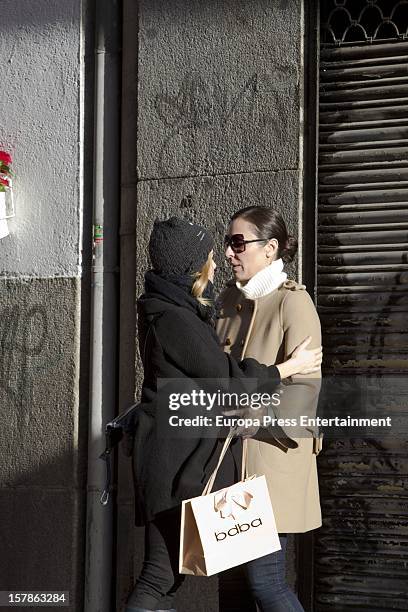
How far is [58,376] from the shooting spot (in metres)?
5.81

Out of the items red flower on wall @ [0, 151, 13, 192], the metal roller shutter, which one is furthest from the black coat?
red flower on wall @ [0, 151, 13, 192]

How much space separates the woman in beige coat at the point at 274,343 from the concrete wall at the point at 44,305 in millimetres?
1761

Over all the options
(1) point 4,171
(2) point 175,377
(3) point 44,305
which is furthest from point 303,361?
(1) point 4,171

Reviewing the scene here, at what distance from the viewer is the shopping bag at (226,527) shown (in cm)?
361

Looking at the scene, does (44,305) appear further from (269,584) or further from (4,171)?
(269,584)

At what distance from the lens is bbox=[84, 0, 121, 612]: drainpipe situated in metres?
5.66

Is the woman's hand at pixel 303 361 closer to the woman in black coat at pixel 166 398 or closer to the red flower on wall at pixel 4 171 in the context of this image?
the woman in black coat at pixel 166 398

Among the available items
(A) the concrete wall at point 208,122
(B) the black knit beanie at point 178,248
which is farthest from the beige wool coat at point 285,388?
(A) the concrete wall at point 208,122

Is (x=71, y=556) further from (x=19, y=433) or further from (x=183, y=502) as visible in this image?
(x=183, y=502)

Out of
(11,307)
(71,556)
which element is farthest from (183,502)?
(11,307)

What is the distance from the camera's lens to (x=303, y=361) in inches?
154

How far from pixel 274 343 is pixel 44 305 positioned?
2182 millimetres

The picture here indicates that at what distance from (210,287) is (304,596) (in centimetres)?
213

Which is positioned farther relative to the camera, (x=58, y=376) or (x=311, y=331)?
(x=58, y=376)
